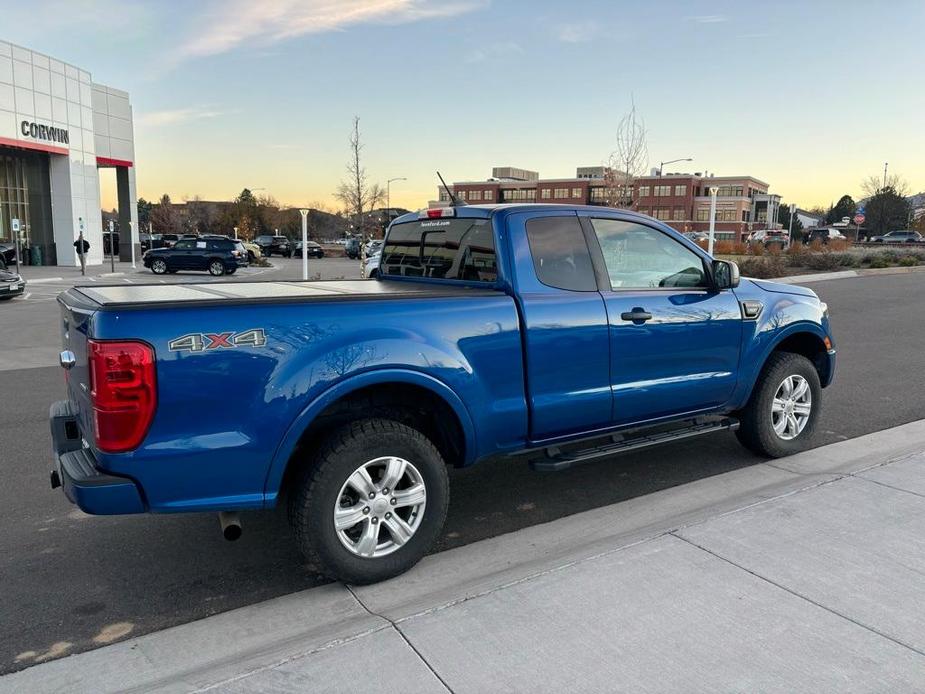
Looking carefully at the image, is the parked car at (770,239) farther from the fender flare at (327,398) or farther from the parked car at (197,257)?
the fender flare at (327,398)

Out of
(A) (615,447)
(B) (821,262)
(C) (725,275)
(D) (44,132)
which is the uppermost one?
(D) (44,132)

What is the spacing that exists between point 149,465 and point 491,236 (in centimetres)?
222

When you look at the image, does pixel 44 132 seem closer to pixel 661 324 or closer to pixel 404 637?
pixel 661 324

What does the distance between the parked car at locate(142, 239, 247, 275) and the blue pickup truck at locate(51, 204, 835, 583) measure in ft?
93.4

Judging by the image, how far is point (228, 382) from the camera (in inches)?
118

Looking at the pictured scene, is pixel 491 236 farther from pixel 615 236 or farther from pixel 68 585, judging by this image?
pixel 68 585

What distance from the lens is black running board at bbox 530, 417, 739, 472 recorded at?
4.04 meters

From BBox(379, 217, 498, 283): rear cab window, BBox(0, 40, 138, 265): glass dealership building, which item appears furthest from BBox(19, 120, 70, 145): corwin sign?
BBox(379, 217, 498, 283): rear cab window

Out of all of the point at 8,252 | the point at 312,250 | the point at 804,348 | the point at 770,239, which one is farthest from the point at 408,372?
the point at 312,250

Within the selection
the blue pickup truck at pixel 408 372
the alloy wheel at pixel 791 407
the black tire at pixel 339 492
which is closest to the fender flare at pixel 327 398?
the blue pickup truck at pixel 408 372

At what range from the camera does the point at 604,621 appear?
9.95ft

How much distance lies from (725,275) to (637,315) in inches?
34.1

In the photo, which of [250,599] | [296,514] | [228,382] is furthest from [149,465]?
[250,599]

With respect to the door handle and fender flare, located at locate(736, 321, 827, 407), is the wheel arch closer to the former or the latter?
fender flare, located at locate(736, 321, 827, 407)
